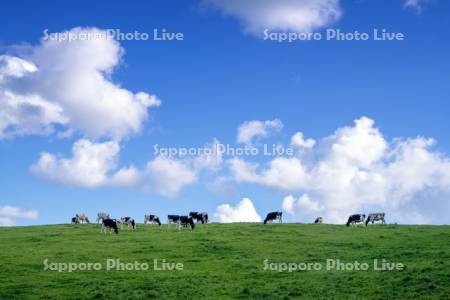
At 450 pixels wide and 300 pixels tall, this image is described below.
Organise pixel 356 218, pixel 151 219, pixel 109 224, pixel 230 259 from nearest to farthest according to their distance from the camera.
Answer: pixel 230 259, pixel 109 224, pixel 356 218, pixel 151 219

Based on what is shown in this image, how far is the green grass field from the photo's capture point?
30094mm

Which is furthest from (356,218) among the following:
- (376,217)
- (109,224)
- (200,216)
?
(109,224)

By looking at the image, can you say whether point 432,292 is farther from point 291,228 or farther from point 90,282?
point 291,228

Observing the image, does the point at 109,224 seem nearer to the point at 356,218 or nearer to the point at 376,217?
the point at 356,218

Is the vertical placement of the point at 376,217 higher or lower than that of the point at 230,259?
higher

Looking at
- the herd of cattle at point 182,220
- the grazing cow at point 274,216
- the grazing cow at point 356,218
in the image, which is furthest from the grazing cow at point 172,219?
the grazing cow at point 356,218

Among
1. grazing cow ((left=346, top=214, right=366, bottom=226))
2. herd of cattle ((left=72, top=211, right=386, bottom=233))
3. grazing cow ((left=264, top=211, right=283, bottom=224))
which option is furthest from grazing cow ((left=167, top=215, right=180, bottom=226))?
grazing cow ((left=346, top=214, right=366, bottom=226))

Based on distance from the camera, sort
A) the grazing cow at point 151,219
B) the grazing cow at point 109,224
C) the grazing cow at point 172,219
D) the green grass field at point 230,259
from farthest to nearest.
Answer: the grazing cow at point 151,219 < the grazing cow at point 172,219 < the grazing cow at point 109,224 < the green grass field at point 230,259

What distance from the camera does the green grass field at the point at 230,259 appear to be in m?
30.1

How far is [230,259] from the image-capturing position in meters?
37.2

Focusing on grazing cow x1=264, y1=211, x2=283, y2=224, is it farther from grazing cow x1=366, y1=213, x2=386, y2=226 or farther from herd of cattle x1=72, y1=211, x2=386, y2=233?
grazing cow x1=366, y1=213, x2=386, y2=226

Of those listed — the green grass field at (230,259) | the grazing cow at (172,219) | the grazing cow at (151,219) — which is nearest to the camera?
the green grass field at (230,259)

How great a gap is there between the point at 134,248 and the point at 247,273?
33.6 feet

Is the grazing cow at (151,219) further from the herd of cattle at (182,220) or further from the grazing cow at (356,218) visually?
the grazing cow at (356,218)
